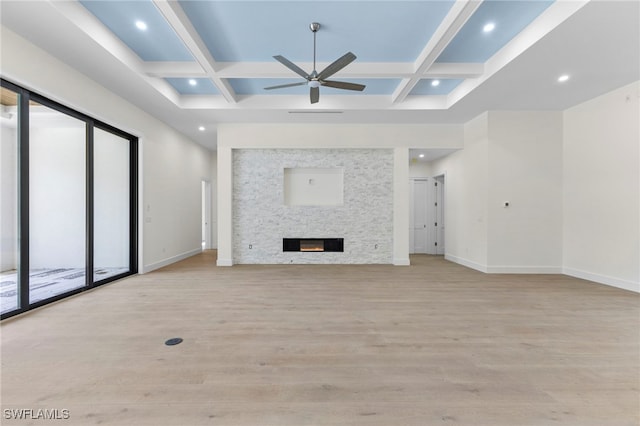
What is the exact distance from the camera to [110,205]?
456cm

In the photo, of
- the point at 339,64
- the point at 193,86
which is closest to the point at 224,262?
the point at 193,86

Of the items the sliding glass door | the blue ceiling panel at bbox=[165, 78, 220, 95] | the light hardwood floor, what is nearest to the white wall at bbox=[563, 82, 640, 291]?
the light hardwood floor

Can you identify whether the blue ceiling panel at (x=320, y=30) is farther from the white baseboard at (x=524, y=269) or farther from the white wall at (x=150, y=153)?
the white baseboard at (x=524, y=269)

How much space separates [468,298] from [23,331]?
5.02 metres

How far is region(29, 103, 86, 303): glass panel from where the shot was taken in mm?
3318

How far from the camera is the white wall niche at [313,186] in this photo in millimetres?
6383

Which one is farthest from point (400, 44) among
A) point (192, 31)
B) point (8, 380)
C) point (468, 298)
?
point (8, 380)

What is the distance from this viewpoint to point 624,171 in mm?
4207

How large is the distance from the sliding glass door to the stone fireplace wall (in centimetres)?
212

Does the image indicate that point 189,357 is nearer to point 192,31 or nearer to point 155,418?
point 155,418

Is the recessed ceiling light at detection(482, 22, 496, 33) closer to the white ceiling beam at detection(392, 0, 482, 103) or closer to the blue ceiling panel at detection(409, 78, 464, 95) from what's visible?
the white ceiling beam at detection(392, 0, 482, 103)

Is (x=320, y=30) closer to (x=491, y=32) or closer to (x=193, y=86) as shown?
(x=491, y=32)

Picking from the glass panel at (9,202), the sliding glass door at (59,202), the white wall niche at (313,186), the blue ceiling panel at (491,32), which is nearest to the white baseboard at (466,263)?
the white wall niche at (313,186)

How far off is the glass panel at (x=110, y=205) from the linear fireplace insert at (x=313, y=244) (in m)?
3.11
